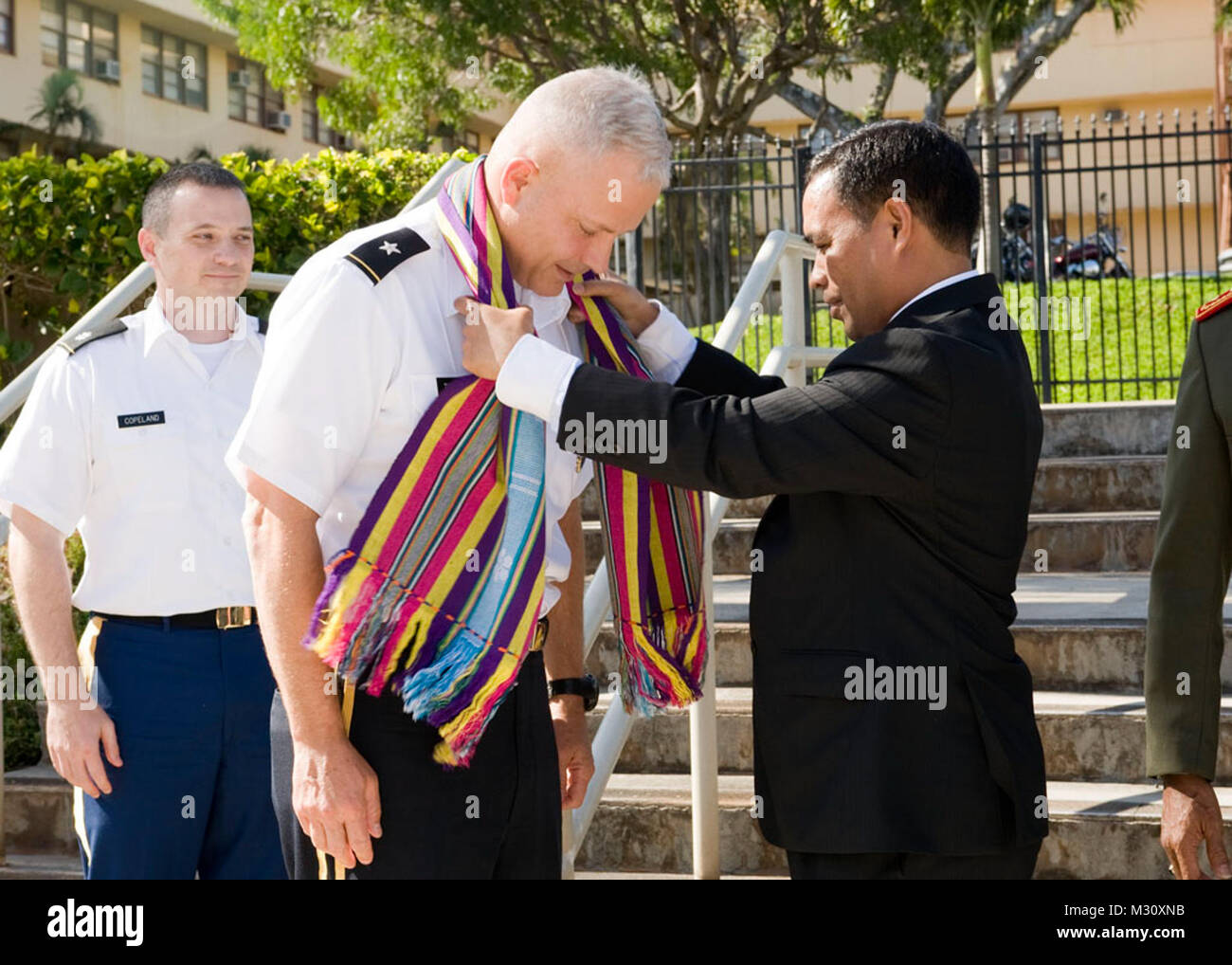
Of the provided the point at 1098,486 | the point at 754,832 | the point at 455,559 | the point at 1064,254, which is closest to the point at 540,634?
the point at 455,559

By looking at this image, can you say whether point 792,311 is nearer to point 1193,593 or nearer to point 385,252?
point 1193,593

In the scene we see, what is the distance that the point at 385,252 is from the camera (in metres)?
2.25

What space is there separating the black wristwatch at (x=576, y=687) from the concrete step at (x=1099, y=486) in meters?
4.15

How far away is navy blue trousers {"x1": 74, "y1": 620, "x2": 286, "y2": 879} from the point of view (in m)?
3.14

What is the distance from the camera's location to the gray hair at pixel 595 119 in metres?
2.27

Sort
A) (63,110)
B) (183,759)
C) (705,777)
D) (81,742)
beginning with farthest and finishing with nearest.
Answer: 1. (63,110)
2. (705,777)
3. (183,759)
4. (81,742)

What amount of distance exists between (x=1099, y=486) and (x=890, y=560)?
4.46m

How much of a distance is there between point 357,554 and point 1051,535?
14.8 ft

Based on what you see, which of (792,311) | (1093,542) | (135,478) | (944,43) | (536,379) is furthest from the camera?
(944,43)

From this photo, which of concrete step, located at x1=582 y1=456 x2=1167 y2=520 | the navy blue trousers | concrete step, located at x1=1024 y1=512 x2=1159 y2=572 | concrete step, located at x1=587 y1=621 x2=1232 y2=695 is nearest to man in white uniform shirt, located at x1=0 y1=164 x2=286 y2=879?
the navy blue trousers

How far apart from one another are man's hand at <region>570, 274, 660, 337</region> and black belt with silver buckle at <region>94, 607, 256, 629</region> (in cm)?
118

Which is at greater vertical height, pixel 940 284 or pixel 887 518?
pixel 940 284

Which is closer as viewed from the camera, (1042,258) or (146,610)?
(146,610)
